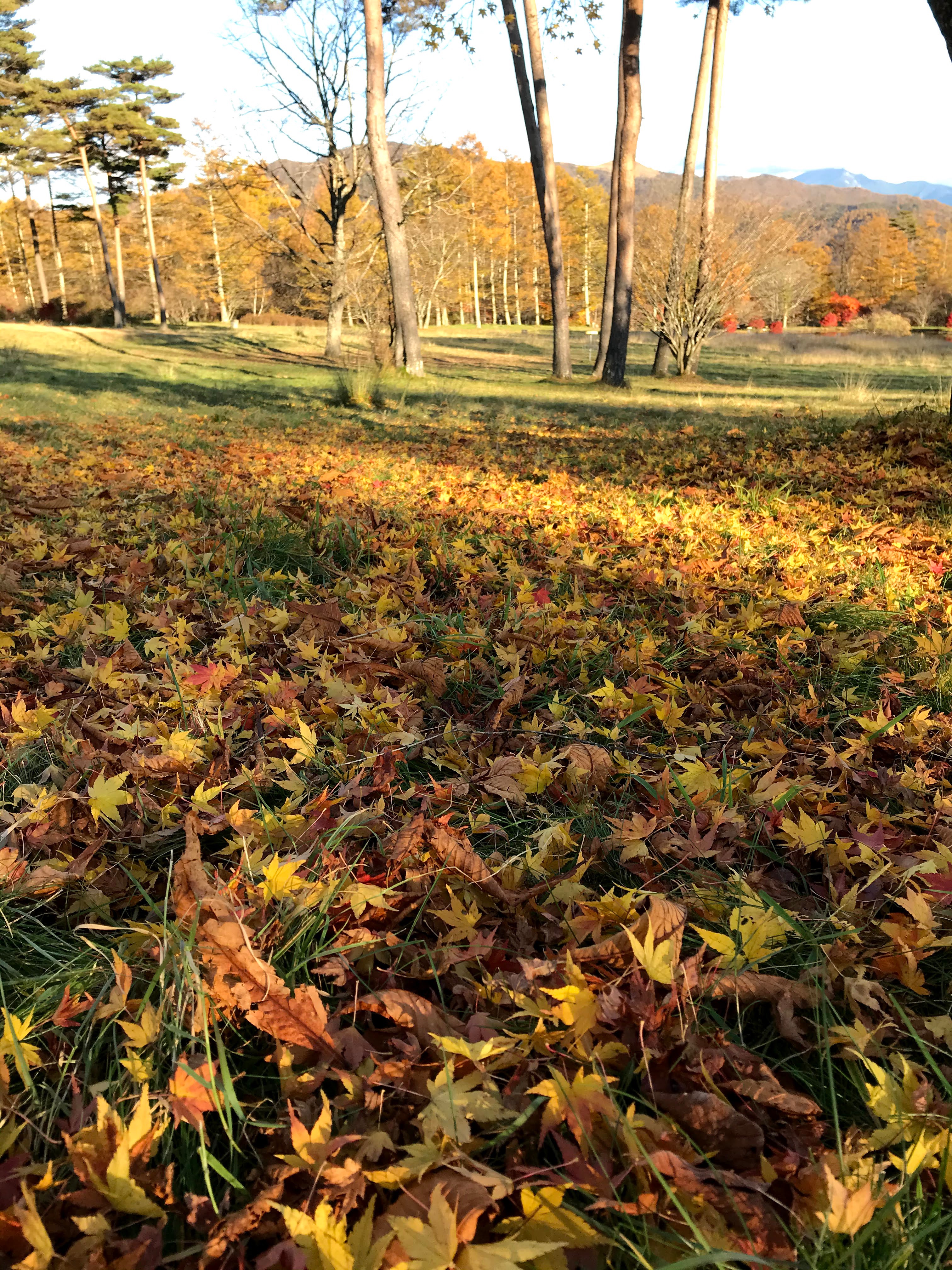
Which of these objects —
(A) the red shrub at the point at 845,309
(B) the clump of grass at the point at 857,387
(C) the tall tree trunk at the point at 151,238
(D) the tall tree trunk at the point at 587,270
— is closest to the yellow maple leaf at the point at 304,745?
(B) the clump of grass at the point at 857,387

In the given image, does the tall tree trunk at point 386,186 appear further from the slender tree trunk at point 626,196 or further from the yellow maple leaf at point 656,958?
the yellow maple leaf at point 656,958

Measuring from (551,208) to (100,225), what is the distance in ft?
93.3

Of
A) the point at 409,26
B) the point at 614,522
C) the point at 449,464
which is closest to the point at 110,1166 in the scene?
the point at 614,522

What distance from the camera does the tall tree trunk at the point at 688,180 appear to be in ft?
46.5

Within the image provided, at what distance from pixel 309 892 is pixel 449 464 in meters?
4.75

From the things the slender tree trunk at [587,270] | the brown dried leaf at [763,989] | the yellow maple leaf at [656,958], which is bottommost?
the brown dried leaf at [763,989]

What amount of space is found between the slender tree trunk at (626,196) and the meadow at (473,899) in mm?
10424

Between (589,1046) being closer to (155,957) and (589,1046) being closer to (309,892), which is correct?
(309,892)

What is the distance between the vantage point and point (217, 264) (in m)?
47.9

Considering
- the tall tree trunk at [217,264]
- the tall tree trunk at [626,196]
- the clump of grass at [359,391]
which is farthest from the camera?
the tall tree trunk at [217,264]

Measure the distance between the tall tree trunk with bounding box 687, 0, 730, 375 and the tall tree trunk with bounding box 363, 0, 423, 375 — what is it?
576cm

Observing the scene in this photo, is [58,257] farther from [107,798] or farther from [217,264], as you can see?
[107,798]

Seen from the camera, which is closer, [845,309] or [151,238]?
[151,238]

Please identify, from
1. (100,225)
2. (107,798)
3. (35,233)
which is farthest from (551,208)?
(35,233)
